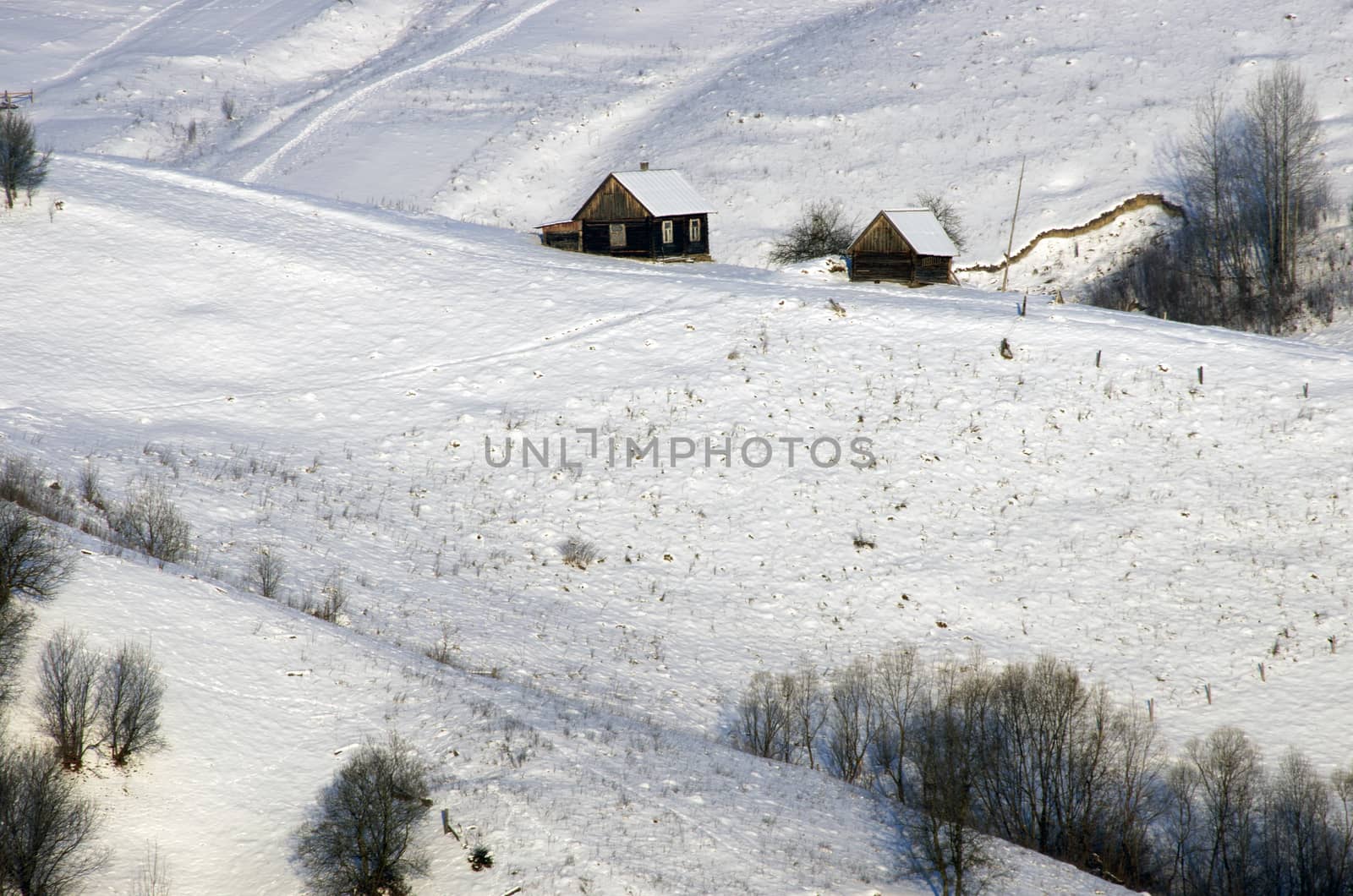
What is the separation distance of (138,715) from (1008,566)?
23.2 meters

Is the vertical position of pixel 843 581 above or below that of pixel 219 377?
below

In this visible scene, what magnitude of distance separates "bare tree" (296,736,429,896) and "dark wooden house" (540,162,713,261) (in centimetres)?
3774

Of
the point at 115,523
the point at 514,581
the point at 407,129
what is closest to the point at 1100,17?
the point at 407,129

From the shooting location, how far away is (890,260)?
4934 cm

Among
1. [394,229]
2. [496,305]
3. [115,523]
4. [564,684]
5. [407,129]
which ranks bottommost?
[564,684]

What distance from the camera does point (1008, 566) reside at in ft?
102

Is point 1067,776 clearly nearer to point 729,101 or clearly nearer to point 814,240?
point 814,240

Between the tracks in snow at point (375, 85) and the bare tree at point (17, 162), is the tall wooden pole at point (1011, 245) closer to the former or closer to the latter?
the bare tree at point (17, 162)

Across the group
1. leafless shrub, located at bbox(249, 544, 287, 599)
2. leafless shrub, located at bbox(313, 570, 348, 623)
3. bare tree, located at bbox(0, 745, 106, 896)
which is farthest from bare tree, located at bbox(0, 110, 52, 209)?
bare tree, located at bbox(0, 745, 106, 896)

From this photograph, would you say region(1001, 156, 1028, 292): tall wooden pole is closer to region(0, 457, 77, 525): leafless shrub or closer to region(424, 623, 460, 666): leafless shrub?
region(424, 623, 460, 666): leafless shrub

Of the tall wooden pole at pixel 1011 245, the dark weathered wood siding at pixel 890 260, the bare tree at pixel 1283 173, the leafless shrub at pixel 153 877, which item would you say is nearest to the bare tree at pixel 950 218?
the tall wooden pole at pixel 1011 245

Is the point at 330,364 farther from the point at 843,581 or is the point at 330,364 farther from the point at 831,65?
the point at 831,65

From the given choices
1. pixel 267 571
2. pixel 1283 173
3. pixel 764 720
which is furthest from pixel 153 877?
pixel 1283 173

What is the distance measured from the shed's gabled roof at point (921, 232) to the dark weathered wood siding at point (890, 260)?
0.83 feet
